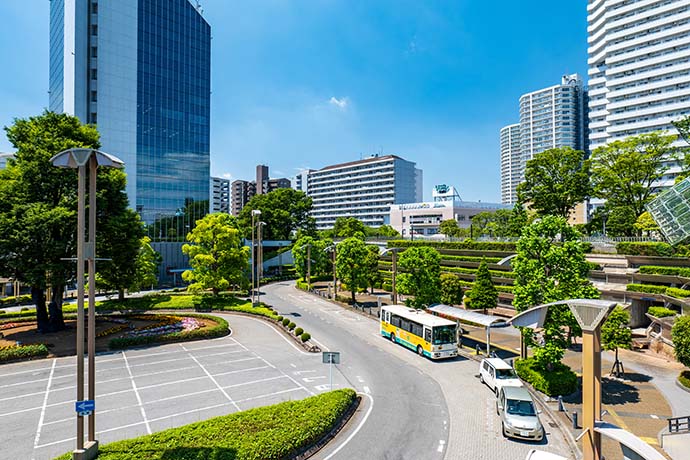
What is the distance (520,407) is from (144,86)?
84967 mm

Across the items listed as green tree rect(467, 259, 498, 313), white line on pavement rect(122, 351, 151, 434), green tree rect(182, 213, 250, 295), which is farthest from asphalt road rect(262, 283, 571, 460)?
green tree rect(182, 213, 250, 295)

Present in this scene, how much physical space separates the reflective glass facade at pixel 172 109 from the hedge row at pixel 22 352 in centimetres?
5408

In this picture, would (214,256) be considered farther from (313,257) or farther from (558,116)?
(558,116)

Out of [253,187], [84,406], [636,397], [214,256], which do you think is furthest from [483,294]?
[253,187]

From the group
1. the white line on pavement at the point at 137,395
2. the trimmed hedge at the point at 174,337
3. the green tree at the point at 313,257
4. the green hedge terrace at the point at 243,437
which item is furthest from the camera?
the green tree at the point at 313,257

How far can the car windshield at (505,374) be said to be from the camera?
71.4 ft

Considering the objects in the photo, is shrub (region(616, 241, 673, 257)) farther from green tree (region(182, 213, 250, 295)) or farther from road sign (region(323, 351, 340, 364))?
green tree (region(182, 213, 250, 295))

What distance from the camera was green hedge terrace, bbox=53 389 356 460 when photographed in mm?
13055

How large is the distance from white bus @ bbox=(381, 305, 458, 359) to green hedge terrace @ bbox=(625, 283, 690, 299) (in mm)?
20169

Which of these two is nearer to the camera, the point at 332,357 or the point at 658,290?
the point at 332,357

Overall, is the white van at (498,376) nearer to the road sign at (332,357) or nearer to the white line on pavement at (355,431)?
the white line on pavement at (355,431)

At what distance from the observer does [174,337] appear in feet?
105

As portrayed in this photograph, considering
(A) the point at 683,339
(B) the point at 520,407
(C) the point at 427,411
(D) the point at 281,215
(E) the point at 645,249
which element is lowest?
(C) the point at 427,411

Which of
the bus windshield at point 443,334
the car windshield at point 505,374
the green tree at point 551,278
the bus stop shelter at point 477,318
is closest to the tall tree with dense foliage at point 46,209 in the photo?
the bus windshield at point 443,334
